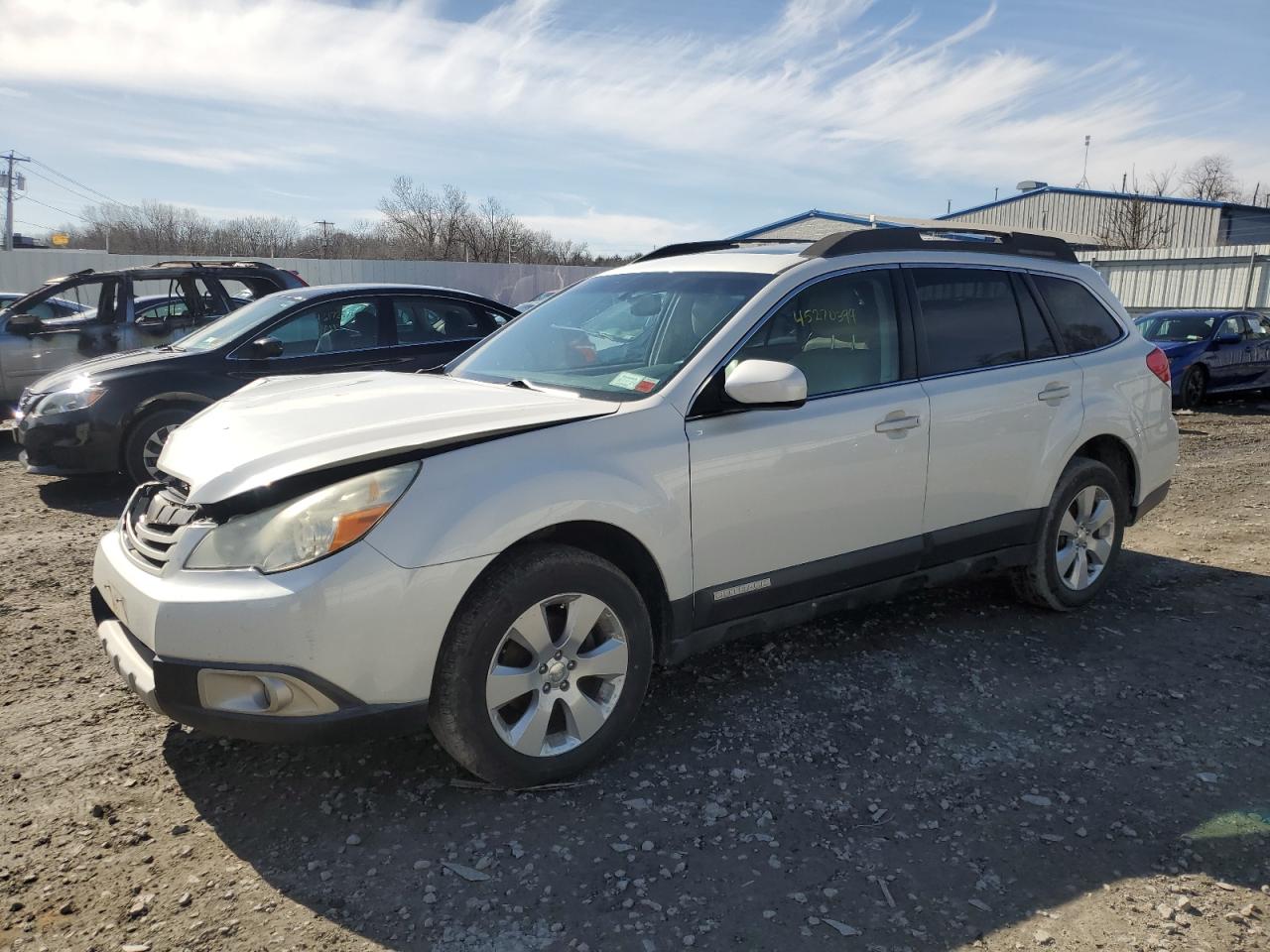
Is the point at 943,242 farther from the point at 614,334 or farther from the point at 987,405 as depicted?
the point at 614,334

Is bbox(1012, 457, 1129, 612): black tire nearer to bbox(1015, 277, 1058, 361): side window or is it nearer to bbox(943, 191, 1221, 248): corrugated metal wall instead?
bbox(1015, 277, 1058, 361): side window

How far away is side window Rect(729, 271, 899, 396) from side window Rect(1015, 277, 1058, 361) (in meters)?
0.92

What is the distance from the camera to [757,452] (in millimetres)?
3477

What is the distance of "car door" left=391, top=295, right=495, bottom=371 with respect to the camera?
7891mm

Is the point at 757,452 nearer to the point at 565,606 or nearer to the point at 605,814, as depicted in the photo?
the point at 565,606

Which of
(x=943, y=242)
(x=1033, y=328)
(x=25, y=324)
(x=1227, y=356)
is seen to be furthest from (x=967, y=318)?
(x=1227, y=356)

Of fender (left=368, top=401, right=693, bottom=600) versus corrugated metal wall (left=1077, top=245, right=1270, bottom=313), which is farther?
corrugated metal wall (left=1077, top=245, right=1270, bottom=313)

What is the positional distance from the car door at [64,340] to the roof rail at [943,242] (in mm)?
8285

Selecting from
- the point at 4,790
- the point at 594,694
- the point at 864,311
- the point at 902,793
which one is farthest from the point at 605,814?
the point at 864,311

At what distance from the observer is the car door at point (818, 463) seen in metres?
3.42

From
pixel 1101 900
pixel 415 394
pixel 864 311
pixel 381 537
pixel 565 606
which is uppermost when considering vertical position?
pixel 864 311

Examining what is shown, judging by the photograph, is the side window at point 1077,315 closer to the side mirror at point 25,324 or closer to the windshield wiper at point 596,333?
the windshield wiper at point 596,333

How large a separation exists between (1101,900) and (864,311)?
2344mm

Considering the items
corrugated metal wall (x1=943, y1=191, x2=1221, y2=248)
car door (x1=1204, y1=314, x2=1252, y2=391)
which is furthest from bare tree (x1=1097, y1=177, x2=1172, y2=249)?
car door (x1=1204, y1=314, x2=1252, y2=391)
